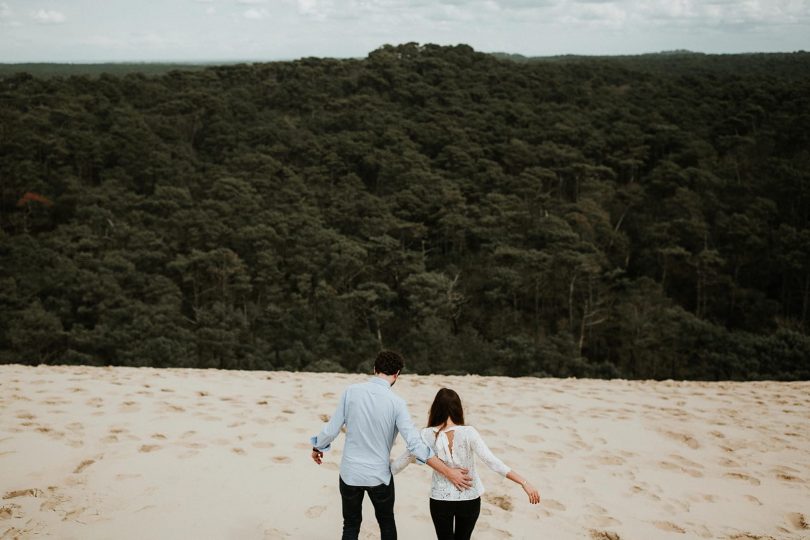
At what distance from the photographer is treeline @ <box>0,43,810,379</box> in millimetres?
25812

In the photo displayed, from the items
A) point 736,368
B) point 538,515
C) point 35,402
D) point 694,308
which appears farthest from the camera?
point 694,308

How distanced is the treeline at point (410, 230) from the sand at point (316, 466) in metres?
15.6

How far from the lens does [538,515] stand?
4.62m

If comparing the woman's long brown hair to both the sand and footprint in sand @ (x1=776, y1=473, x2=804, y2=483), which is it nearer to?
the sand

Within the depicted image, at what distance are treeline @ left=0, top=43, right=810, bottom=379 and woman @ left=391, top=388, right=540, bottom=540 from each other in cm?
2041

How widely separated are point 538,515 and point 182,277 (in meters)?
28.0

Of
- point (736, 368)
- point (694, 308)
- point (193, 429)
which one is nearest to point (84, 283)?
point (193, 429)

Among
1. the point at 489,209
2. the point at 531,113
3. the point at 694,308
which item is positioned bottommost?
the point at 694,308

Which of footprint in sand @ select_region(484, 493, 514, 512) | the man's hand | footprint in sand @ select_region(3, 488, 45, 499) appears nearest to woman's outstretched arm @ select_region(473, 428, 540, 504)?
the man's hand

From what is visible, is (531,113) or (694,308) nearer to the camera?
(694,308)

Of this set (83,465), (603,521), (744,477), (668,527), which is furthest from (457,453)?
(744,477)

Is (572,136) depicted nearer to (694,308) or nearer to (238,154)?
(694,308)

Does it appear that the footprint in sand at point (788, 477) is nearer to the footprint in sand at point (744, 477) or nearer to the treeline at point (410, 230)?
the footprint in sand at point (744, 477)

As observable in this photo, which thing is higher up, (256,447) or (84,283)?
(256,447)
